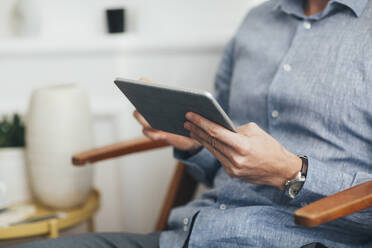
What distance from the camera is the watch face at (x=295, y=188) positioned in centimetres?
82

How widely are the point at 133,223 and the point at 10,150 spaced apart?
55 cm

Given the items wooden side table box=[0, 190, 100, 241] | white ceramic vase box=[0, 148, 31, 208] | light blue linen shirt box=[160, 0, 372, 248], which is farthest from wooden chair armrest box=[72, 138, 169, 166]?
white ceramic vase box=[0, 148, 31, 208]

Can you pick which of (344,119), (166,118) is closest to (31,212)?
(166,118)

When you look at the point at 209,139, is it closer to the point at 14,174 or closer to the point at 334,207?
the point at 334,207

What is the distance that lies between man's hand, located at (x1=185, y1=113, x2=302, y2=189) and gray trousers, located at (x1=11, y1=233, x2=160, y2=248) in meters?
0.32

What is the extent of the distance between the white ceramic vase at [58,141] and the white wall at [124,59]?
26 centimetres

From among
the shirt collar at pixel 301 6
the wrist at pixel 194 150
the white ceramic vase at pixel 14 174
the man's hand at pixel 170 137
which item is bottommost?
the white ceramic vase at pixel 14 174

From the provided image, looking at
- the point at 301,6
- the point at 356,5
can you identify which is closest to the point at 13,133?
the point at 301,6

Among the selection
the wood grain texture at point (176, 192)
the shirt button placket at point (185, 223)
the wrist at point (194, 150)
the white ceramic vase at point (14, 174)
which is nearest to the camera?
the shirt button placket at point (185, 223)

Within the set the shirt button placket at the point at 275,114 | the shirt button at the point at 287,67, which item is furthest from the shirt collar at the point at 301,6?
the shirt button placket at the point at 275,114

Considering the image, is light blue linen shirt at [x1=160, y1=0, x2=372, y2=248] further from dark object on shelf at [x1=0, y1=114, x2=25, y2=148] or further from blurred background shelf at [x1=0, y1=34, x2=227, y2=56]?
dark object on shelf at [x1=0, y1=114, x2=25, y2=148]

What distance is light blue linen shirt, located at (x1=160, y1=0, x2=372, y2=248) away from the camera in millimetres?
887

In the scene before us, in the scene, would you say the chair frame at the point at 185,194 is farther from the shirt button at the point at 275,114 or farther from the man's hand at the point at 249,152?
the shirt button at the point at 275,114

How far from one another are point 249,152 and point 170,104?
0.16 m
